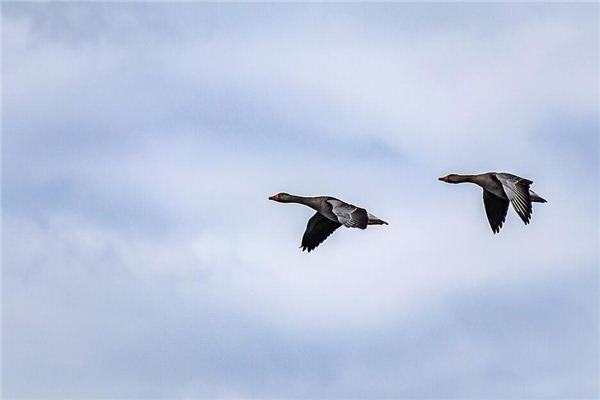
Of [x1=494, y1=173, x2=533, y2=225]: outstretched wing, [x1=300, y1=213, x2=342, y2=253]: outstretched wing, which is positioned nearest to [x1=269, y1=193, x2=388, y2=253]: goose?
[x1=300, y1=213, x2=342, y2=253]: outstretched wing

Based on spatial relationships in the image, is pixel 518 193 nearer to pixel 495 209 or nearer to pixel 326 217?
pixel 495 209

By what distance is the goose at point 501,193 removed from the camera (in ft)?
257

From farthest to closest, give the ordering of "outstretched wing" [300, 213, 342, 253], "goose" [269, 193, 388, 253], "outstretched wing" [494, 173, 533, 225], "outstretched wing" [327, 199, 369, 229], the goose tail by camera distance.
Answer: "outstretched wing" [300, 213, 342, 253], the goose tail, "goose" [269, 193, 388, 253], "outstretched wing" [327, 199, 369, 229], "outstretched wing" [494, 173, 533, 225]

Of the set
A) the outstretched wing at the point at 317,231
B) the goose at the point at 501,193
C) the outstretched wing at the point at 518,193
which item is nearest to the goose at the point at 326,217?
the outstretched wing at the point at 317,231

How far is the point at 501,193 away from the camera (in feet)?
267

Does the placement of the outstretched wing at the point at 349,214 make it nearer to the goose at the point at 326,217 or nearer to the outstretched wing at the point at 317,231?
the goose at the point at 326,217

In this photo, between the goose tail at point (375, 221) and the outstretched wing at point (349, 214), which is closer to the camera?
the outstretched wing at point (349, 214)

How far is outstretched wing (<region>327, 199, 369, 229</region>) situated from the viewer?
7788 cm

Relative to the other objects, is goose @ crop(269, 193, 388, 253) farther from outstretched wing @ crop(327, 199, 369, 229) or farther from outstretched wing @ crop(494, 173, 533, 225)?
outstretched wing @ crop(494, 173, 533, 225)

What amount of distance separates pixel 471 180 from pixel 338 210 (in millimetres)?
6870

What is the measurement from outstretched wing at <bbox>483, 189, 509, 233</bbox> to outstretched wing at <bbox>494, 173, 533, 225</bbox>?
2.43 m

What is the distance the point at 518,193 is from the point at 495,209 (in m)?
4.17

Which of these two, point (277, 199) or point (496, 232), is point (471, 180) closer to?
point (496, 232)

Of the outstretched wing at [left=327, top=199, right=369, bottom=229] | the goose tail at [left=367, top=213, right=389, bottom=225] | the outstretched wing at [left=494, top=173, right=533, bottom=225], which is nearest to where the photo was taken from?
the outstretched wing at [left=494, top=173, right=533, bottom=225]
